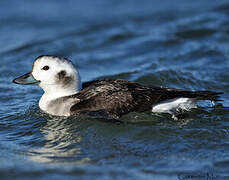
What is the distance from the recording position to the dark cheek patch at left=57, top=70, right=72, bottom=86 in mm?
8438

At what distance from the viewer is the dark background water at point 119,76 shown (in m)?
6.60

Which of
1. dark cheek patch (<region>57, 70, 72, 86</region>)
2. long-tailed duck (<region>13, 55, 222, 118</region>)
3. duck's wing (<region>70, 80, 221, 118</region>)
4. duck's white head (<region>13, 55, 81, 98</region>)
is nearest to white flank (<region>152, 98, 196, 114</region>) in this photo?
long-tailed duck (<region>13, 55, 222, 118</region>)

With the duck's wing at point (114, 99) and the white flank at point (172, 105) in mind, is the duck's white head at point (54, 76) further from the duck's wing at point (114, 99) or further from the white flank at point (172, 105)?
the white flank at point (172, 105)

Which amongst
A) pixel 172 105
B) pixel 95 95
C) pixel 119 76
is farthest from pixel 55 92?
pixel 119 76

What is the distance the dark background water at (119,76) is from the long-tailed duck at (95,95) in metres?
0.22

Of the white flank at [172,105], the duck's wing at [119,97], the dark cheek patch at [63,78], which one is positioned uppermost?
the dark cheek patch at [63,78]

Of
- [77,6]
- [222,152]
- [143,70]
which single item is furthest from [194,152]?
[77,6]

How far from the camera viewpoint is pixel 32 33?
51.3ft

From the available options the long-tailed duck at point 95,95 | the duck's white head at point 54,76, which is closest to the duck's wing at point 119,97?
the long-tailed duck at point 95,95

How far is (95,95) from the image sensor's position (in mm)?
8195

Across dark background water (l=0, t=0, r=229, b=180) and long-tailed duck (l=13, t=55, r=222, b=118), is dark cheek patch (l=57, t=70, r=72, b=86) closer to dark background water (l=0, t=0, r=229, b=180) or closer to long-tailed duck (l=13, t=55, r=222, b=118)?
long-tailed duck (l=13, t=55, r=222, b=118)

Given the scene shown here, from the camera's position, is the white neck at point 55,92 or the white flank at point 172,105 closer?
the white flank at point 172,105

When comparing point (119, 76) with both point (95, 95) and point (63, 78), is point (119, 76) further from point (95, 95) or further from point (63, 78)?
point (95, 95)

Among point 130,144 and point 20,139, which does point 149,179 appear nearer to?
point 130,144
